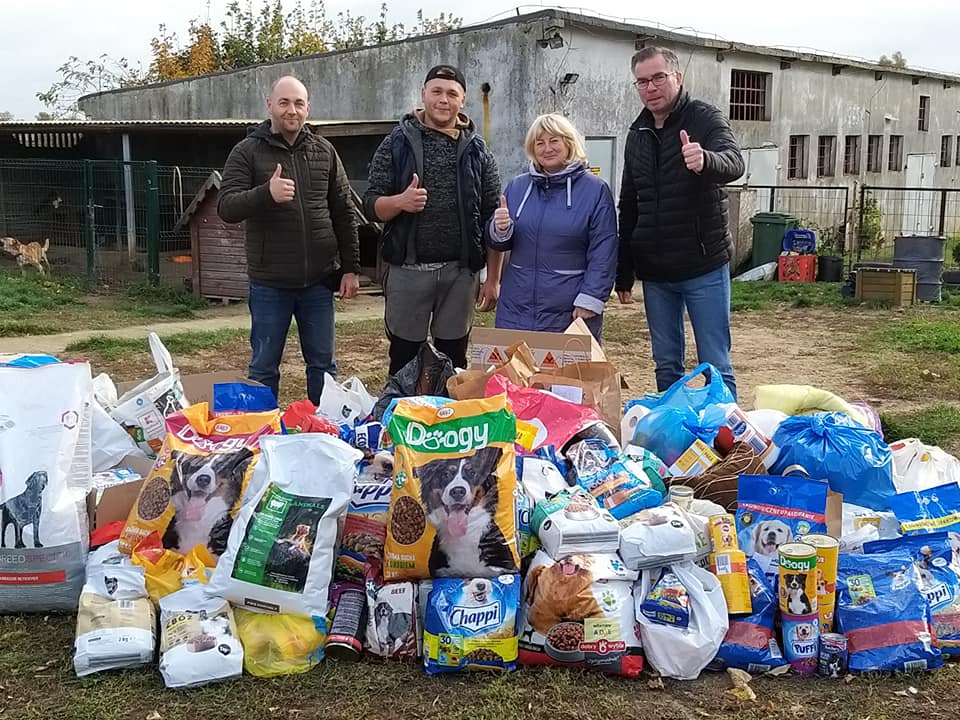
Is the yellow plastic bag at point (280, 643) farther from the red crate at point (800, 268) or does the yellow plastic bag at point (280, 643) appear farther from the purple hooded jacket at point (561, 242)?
the red crate at point (800, 268)

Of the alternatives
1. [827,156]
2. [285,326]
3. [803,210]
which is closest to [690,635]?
[285,326]

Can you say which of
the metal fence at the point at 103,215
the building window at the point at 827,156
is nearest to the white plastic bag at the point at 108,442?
the metal fence at the point at 103,215

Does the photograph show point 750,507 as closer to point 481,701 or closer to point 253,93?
point 481,701

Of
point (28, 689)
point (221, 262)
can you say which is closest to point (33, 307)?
point (221, 262)

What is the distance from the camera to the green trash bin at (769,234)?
44.0 feet

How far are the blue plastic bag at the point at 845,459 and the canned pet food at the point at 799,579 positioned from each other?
530 millimetres

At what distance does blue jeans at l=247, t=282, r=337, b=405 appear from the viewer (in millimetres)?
4387

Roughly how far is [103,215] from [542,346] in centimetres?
1026

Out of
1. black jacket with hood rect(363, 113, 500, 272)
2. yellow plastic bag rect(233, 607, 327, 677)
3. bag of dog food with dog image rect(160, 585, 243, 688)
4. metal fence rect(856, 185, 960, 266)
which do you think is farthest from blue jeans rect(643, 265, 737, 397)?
metal fence rect(856, 185, 960, 266)

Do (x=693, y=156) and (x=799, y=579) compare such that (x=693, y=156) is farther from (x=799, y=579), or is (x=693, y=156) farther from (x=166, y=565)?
(x=166, y=565)

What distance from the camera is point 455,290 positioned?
169 inches

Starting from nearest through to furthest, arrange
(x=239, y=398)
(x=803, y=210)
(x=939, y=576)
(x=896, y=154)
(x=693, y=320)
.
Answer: (x=939, y=576) < (x=239, y=398) < (x=693, y=320) < (x=803, y=210) < (x=896, y=154)

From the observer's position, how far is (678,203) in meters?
4.12

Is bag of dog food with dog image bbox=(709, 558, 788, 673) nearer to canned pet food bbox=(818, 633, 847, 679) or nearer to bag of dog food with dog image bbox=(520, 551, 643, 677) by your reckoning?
canned pet food bbox=(818, 633, 847, 679)
